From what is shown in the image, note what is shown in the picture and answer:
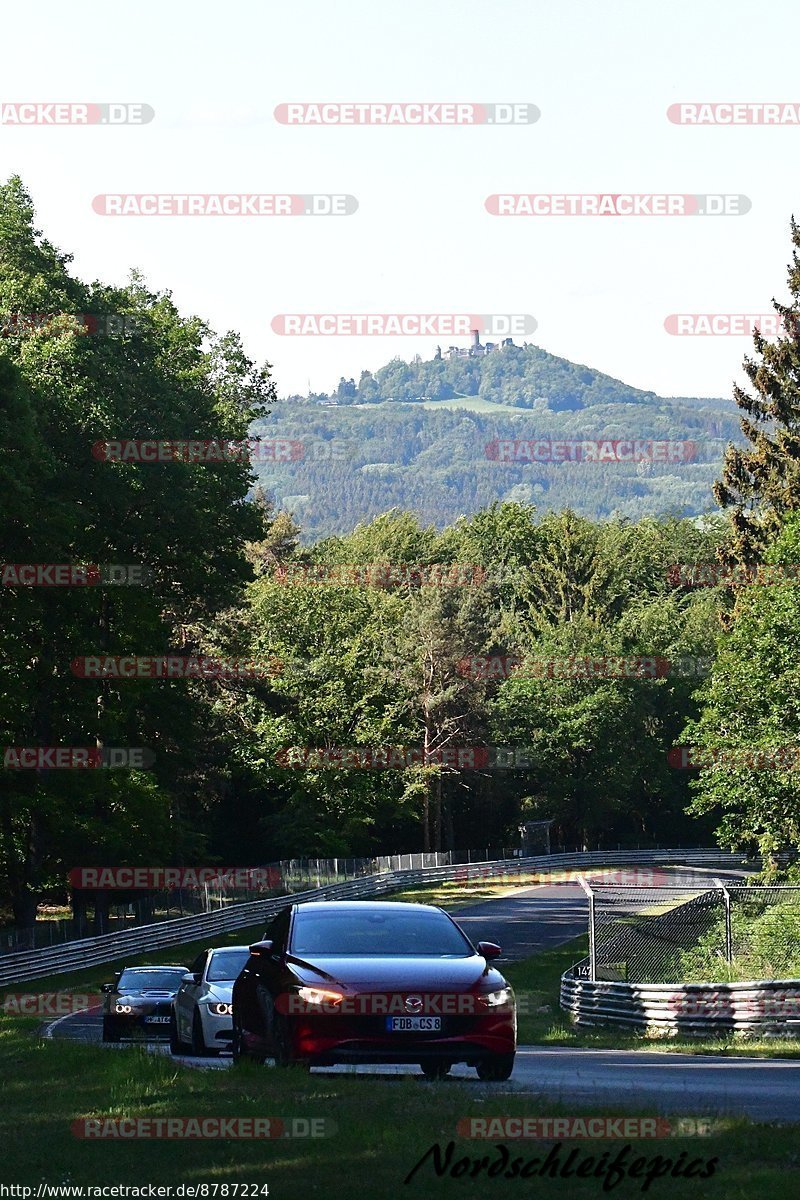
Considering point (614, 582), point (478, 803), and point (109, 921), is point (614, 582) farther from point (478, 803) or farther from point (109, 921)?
point (109, 921)

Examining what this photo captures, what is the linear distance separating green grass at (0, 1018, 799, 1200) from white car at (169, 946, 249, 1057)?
5108 mm

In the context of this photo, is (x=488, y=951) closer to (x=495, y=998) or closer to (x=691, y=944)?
(x=495, y=998)

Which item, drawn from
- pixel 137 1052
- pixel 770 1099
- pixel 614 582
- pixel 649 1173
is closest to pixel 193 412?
pixel 137 1052

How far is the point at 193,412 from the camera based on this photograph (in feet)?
147

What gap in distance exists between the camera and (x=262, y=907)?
1994 inches

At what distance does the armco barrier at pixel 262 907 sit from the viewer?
37156mm

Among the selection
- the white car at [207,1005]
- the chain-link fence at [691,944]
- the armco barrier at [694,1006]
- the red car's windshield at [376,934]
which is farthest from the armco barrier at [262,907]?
the red car's windshield at [376,934]

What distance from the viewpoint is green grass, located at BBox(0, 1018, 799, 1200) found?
7301 millimetres

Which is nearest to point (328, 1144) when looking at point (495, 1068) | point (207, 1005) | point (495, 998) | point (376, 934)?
point (495, 998)

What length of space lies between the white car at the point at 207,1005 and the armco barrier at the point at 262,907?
1883 cm

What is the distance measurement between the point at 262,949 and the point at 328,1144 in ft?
15.0

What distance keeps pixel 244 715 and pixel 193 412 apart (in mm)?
29215

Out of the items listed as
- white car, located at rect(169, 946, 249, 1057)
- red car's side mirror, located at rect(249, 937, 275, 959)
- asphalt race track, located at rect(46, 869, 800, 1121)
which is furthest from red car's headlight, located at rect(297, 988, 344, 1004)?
white car, located at rect(169, 946, 249, 1057)

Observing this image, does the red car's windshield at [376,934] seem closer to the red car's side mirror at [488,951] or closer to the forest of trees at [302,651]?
the red car's side mirror at [488,951]
